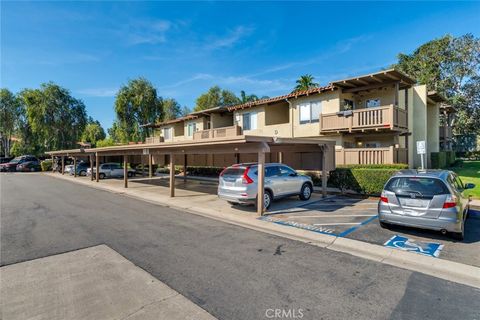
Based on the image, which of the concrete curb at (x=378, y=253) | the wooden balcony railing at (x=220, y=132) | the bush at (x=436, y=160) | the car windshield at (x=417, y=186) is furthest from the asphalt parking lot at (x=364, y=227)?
the bush at (x=436, y=160)

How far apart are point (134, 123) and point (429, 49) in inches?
1588

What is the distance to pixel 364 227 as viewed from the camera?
7.40m

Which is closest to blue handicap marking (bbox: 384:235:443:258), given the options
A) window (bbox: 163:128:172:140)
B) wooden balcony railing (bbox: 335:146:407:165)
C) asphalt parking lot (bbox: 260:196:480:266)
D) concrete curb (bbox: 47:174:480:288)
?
asphalt parking lot (bbox: 260:196:480:266)

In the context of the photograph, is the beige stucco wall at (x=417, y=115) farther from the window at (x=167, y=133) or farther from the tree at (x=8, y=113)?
the tree at (x=8, y=113)

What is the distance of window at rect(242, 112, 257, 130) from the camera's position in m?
22.0

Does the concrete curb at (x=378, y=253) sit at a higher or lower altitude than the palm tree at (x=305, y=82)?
lower

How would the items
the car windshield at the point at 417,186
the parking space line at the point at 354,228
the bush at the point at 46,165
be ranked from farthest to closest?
the bush at the point at 46,165
the parking space line at the point at 354,228
the car windshield at the point at 417,186

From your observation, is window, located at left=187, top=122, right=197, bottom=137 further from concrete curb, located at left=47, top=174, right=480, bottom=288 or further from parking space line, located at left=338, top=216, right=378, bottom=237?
parking space line, located at left=338, top=216, right=378, bottom=237

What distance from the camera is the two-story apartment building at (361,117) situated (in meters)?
14.5

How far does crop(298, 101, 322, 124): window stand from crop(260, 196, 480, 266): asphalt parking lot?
8.53 metres

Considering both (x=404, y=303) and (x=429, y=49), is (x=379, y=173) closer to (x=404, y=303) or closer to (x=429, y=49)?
(x=404, y=303)

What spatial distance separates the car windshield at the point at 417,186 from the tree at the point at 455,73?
98.5 ft

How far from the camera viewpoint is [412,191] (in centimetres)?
620

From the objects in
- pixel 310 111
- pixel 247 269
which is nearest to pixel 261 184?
pixel 247 269
